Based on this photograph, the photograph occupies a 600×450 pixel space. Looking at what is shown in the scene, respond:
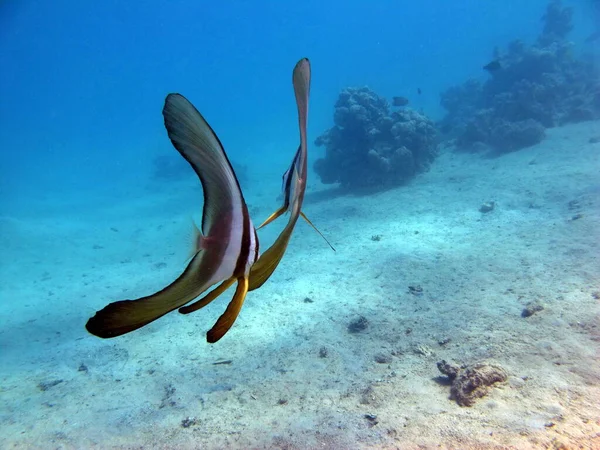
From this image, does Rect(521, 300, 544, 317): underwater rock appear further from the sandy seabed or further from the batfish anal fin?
the batfish anal fin

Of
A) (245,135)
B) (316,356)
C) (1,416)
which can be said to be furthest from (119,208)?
(245,135)

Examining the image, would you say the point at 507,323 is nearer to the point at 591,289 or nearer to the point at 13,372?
the point at 591,289

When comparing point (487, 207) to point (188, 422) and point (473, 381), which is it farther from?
point (188, 422)

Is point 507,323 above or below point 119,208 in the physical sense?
below

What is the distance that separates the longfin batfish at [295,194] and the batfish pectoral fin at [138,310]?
0.55 ft

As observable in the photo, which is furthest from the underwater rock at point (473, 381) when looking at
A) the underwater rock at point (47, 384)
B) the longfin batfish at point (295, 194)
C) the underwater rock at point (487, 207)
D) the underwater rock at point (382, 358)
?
the underwater rock at point (487, 207)

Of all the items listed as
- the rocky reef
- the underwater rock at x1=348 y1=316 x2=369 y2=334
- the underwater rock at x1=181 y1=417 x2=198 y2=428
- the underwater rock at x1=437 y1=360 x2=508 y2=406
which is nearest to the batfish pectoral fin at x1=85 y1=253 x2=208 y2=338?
the underwater rock at x1=437 y1=360 x2=508 y2=406

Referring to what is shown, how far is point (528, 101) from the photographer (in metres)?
15.4

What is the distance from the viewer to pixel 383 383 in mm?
3918

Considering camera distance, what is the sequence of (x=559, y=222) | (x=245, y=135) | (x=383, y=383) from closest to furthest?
(x=383, y=383) → (x=559, y=222) → (x=245, y=135)

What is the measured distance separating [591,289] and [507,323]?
1430mm

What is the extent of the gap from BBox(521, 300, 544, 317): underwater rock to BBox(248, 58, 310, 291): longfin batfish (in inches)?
197

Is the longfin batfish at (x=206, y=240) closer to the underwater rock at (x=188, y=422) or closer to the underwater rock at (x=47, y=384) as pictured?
the underwater rock at (x=188, y=422)

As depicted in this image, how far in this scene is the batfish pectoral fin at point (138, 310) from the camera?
599mm
